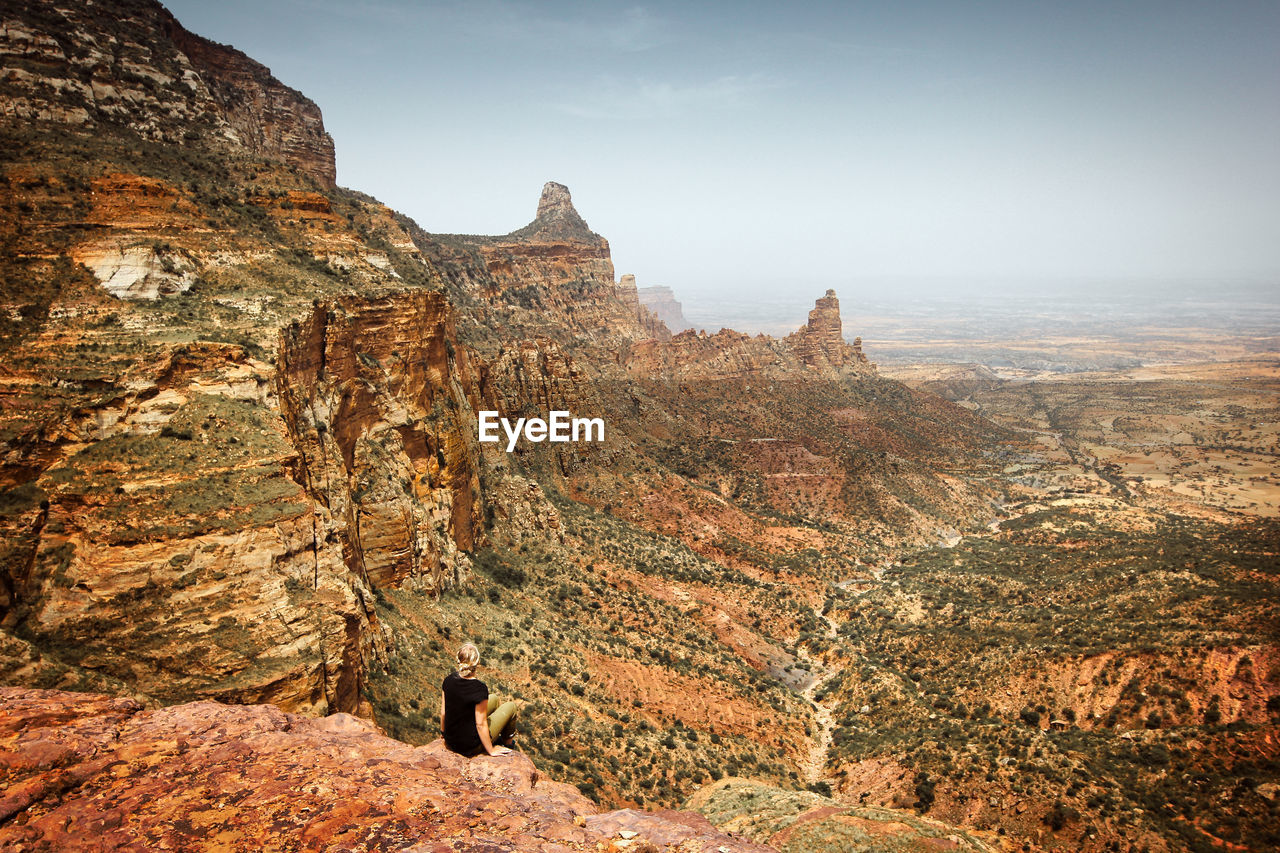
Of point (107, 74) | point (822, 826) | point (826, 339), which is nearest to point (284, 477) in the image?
point (822, 826)

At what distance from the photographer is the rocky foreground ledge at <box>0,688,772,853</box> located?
7.79 metres

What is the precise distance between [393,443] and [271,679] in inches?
695

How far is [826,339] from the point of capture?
→ 129125 mm

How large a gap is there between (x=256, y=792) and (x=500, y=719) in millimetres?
4296

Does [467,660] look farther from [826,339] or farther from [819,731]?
[826,339]

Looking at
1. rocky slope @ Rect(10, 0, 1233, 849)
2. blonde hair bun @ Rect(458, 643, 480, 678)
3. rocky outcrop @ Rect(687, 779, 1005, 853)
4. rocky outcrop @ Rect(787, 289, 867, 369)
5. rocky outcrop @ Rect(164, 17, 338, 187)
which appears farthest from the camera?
rocky outcrop @ Rect(787, 289, 867, 369)

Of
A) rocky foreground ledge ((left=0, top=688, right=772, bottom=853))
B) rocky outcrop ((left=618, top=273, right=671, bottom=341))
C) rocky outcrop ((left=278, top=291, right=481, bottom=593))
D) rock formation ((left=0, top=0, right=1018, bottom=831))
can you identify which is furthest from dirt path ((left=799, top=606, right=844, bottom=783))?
rocky outcrop ((left=618, top=273, right=671, bottom=341))

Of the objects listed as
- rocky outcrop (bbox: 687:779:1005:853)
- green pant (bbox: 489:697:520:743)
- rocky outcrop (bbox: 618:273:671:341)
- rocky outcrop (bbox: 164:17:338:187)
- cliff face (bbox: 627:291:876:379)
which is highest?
rocky outcrop (bbox: 164:17:338:187)

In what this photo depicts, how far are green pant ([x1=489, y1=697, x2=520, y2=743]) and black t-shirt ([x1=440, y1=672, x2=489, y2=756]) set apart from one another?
460mm

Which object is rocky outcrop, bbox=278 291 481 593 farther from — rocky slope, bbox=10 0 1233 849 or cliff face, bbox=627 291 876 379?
cliff face, bbox=627 291 876 379

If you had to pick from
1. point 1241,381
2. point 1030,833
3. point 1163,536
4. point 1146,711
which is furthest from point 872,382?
point 1241,381

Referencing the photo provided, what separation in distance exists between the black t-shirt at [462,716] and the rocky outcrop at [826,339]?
11837 cm

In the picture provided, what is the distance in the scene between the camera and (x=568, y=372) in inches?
2494

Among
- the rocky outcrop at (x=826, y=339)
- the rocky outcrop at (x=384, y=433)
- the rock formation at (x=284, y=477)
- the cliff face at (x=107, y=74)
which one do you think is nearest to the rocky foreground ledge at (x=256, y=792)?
the rock formation at (x=284, y=477)
